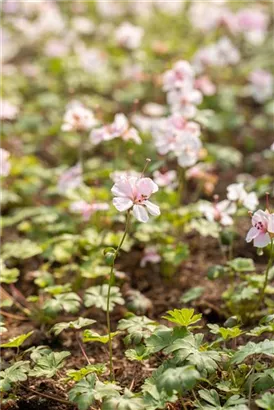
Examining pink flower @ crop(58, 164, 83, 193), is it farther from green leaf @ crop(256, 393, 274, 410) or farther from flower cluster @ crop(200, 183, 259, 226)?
green leaf @ crop(256, 393, 274, 410)

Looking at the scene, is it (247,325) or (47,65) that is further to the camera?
(47,65)

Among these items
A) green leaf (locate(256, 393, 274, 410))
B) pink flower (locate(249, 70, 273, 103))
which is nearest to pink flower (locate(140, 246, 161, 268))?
green leaf (locate(256, 393, 274, 410))

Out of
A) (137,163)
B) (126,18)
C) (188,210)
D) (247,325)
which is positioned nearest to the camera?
(247,325)

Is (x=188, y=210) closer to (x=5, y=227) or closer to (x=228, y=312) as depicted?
(x=228, y=312)

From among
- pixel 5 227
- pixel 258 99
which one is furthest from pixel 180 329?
pixel 258 99

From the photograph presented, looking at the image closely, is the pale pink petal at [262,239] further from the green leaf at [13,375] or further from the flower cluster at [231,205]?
the green leaf at [13,375]

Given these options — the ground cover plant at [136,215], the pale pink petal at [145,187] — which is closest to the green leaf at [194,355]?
the ground cover plant at [136,215]
